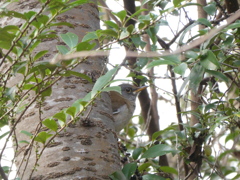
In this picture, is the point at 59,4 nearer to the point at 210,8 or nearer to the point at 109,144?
the point at 109,144

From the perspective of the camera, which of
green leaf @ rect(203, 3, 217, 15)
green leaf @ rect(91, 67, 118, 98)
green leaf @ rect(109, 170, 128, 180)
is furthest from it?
green leaf @ rect(203, 3, 217, 15)

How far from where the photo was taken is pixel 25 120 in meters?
2.62

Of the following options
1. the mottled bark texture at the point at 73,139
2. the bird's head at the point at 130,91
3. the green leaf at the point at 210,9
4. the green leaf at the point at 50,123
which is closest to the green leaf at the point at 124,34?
the mottled bark texture at the point at 73,139

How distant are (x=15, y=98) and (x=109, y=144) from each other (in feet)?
2.35

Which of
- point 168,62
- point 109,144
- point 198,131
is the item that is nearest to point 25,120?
point 109,144

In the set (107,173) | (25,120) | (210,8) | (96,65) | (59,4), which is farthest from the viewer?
(210,8)

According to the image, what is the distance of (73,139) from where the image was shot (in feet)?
8.01

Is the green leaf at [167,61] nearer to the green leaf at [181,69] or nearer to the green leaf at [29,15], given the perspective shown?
the green leaf at [181,69]

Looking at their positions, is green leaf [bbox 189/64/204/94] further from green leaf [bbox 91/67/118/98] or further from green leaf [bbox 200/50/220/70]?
green leaf [bbox 91/67/118/98]

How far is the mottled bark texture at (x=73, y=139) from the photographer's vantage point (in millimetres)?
2340

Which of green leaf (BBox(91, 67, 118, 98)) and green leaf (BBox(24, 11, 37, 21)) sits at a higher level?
green leaf (BBox(24, 11, 37, 21))

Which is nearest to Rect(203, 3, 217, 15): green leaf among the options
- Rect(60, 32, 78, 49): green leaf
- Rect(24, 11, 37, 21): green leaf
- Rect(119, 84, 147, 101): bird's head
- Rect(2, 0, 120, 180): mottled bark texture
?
Rect(2, 0, 120, 180): mottled bark texture

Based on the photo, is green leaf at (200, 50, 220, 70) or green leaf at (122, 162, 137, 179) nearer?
green leaf at (200, 50, 220, 70)

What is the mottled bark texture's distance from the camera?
7.68ft
